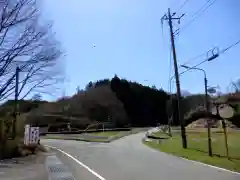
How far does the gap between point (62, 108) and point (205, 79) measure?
81174 mm

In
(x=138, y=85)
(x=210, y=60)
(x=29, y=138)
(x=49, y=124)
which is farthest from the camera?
(x=138, y=85)

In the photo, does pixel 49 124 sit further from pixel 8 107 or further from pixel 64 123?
pixel 8 107

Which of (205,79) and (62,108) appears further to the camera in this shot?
(62,108)

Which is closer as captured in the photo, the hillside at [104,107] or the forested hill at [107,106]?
the hillside at [104,107]

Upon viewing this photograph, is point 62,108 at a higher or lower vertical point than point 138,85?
lower

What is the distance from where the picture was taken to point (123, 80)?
116 m

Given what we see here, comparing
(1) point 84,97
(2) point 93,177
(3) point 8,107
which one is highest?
(1) point 84,97

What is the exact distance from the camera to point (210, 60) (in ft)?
81.9

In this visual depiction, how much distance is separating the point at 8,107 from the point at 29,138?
27.2ft

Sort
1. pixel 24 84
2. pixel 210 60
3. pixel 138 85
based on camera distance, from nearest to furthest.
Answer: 1. pixel 210 60
2. pixel 24 84
3. pixel 138 85

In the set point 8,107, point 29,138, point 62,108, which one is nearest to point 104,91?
point 62,108

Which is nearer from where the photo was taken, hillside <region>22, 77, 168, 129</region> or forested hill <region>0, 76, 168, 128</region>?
hillside <region>22, 77, 168, 129</region>

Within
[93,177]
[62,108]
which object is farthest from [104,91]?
[93,177]

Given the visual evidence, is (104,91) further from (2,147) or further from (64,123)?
(2,147)
